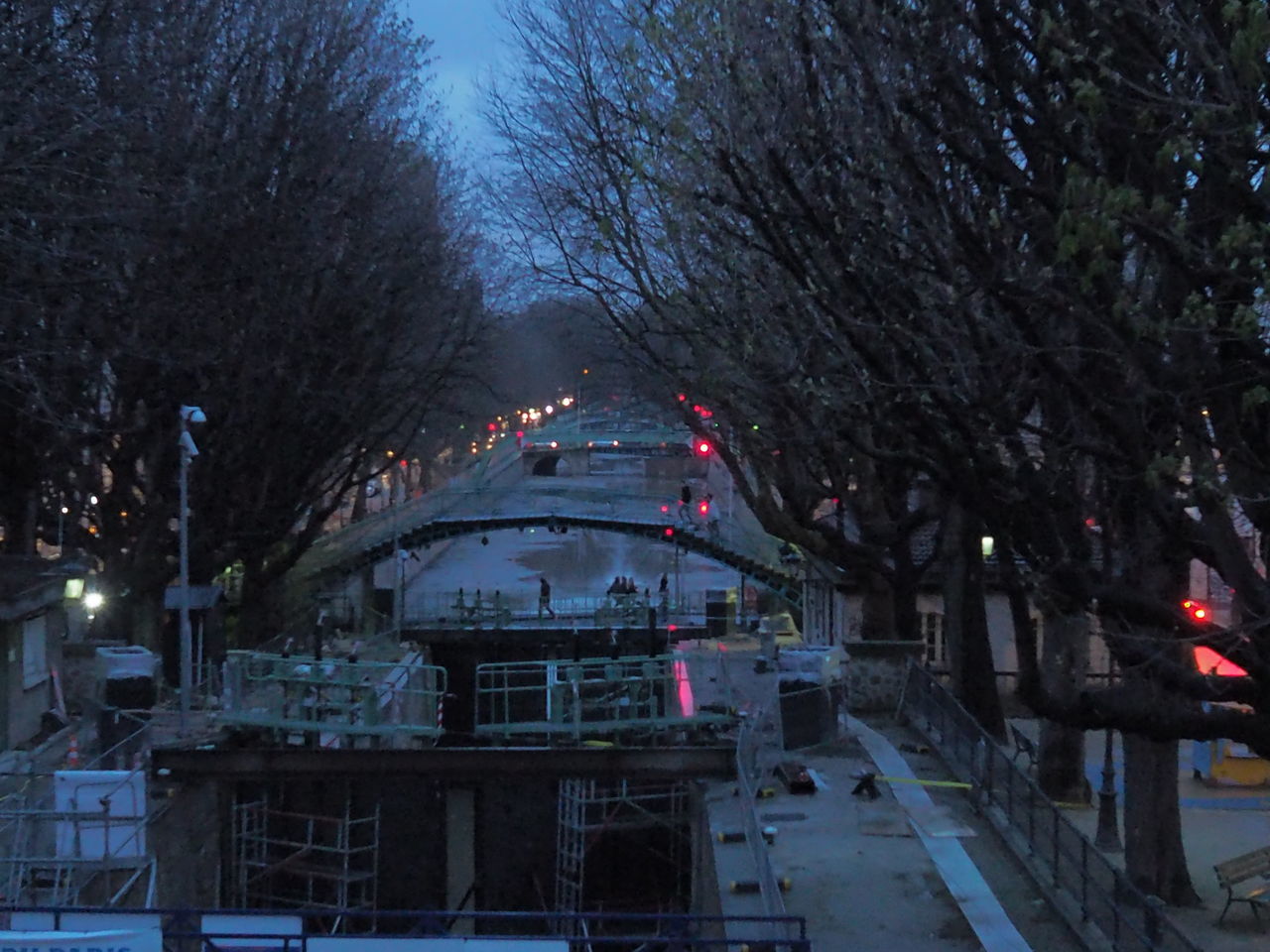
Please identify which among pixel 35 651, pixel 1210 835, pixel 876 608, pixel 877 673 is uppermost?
pixel 876 608

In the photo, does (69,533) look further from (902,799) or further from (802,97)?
(802,97)

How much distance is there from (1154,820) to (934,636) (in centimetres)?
1515

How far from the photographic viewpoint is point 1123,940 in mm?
10227

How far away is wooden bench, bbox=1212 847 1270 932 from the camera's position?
13773mm

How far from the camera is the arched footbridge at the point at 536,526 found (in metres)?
35.2

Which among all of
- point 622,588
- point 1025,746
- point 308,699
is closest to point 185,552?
point 308,699

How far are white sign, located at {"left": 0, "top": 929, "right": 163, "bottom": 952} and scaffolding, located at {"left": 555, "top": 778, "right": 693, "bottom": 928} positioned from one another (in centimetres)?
1008

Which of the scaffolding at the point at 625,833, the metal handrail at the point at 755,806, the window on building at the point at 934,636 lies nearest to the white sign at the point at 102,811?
the metal handrail at the point at 755,806

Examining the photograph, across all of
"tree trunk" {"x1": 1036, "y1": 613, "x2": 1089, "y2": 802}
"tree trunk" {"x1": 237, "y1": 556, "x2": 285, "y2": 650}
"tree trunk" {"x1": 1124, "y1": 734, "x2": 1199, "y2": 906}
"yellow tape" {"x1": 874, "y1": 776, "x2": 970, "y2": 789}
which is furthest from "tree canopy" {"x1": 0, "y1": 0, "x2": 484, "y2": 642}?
"tree trunk" {"x1": 1036, "y1": 613, "x2": 1089, "y2": 802}

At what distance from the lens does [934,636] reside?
28609mm

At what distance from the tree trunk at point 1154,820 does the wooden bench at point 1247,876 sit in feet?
1.28

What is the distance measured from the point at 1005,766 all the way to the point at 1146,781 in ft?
4.15

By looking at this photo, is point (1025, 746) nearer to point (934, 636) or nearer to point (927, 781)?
point (927, 781)

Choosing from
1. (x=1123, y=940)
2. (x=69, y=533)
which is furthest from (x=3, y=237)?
(x=69, y=533)
